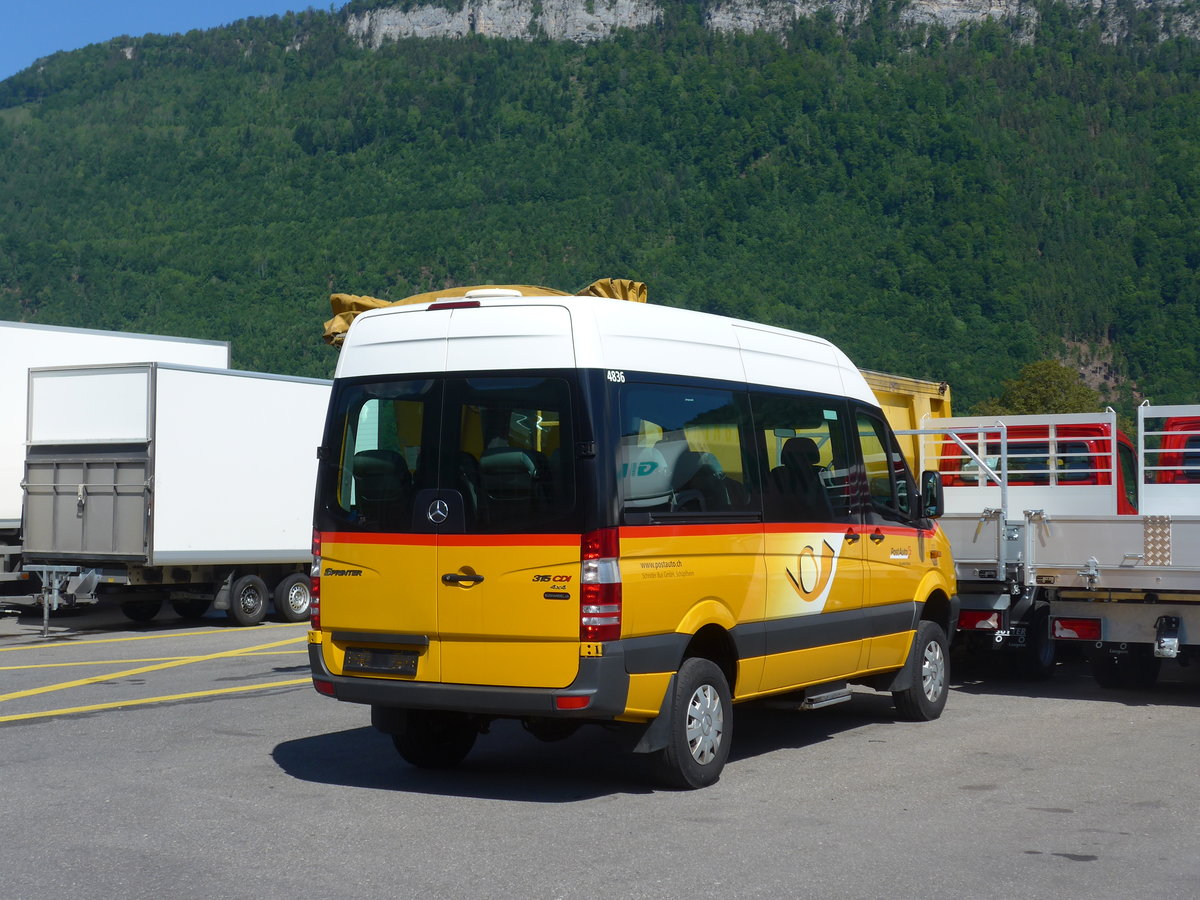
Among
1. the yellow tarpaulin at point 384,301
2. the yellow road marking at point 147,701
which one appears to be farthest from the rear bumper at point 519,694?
the yellow road marking at point 147,701

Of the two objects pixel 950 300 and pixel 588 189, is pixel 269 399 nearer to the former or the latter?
pixel 950 300

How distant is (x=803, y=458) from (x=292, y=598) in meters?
11.8

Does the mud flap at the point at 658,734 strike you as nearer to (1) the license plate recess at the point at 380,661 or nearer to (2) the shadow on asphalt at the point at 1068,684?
(1) the license plate recess at the point at 380,661

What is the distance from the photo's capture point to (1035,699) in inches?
460

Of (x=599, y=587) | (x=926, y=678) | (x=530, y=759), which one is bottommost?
(x=530, y=759)

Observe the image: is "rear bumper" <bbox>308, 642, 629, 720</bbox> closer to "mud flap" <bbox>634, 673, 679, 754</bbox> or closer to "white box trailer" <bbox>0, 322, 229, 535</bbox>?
"mud flap" <bbox>634, 673, 679, 754</bbox>

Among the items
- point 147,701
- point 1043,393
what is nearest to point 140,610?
point 147,701

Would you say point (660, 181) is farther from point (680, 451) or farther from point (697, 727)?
point (697, 727)

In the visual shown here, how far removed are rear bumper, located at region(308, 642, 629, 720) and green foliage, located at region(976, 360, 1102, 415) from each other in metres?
69.9

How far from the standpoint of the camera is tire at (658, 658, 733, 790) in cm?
771

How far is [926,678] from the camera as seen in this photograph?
413 inches

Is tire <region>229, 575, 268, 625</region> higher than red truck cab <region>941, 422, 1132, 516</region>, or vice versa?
red truck cab <region>941, 422, 1132, 516</region>

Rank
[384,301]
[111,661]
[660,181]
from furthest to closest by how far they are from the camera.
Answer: [660,181] → [111,661] → [384,301]

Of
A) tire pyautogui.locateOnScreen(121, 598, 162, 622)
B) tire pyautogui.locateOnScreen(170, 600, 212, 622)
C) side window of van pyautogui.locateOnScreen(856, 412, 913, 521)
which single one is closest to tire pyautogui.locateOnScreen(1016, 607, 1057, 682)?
side window of van pyautogui.locateOnScreen(856, 412, 913, 521)
